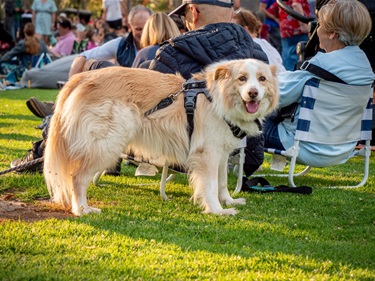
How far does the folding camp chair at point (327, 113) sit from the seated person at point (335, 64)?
0.23 ft

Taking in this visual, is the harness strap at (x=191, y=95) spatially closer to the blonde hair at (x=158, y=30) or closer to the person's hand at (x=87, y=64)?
the blonde hair at (x=158, y=30)

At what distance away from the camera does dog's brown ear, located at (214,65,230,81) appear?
5.34 m

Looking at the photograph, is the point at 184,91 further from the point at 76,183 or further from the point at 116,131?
the point at 76,183

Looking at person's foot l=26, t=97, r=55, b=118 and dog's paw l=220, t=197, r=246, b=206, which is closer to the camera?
dog's paw l=220, t=197, r=246, b=206

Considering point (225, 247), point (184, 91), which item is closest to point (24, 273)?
point (225, 247)

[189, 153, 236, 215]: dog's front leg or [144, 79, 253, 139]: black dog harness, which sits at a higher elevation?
[144, 79, 253, 139]: black dog harness

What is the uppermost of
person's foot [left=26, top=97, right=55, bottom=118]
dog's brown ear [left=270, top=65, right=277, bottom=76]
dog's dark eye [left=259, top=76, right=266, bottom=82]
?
dog's brown ear [left=270, top=65, right=277, bottom=76]

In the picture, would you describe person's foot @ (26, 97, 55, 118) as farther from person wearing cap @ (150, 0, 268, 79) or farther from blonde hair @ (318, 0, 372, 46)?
blonde hair @ (318, 0, 372, 46)

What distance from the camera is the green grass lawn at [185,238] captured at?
3.97 m

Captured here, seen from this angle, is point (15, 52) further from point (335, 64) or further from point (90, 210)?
point (90, 210)

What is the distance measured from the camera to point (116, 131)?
17.4 ft

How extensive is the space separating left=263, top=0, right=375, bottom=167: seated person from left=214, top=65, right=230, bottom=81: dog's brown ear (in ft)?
4.15

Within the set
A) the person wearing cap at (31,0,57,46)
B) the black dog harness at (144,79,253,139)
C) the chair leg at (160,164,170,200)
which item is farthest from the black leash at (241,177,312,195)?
the person wearing cap at (31,0,57,46)

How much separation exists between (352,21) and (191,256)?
321cm
